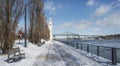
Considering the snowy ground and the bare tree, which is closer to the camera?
the snowy ground

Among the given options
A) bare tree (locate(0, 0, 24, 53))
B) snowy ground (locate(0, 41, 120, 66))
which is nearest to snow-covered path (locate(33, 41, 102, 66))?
snowy ground (locate(0, 41, 120, 66))

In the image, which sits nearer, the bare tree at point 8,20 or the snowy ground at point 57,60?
the snowy ground at point 57,60

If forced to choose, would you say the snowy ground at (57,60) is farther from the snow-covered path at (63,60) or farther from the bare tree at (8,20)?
the bare tree at (8,20)

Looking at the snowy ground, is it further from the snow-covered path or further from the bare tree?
the bare tree

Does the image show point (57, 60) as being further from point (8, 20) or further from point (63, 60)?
point (8, 20)

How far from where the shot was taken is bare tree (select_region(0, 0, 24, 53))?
867 inches

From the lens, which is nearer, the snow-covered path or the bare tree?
the snow-covered path

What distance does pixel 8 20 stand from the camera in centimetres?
2225

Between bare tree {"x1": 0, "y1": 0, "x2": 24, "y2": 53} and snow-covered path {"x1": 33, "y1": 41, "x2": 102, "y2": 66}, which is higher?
bare tree {"x1": 0, "y1": 0, "x2": 24, "y2": 53}

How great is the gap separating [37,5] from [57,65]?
101 feet

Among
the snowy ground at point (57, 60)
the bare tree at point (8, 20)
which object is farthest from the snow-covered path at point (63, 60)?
the bare tree at point (8, 20)

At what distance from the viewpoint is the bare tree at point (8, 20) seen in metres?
22.0

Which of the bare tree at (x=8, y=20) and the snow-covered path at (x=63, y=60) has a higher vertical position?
the bare tree at (x=8, y=20)

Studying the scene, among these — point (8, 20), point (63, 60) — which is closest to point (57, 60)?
point (63, 60)
